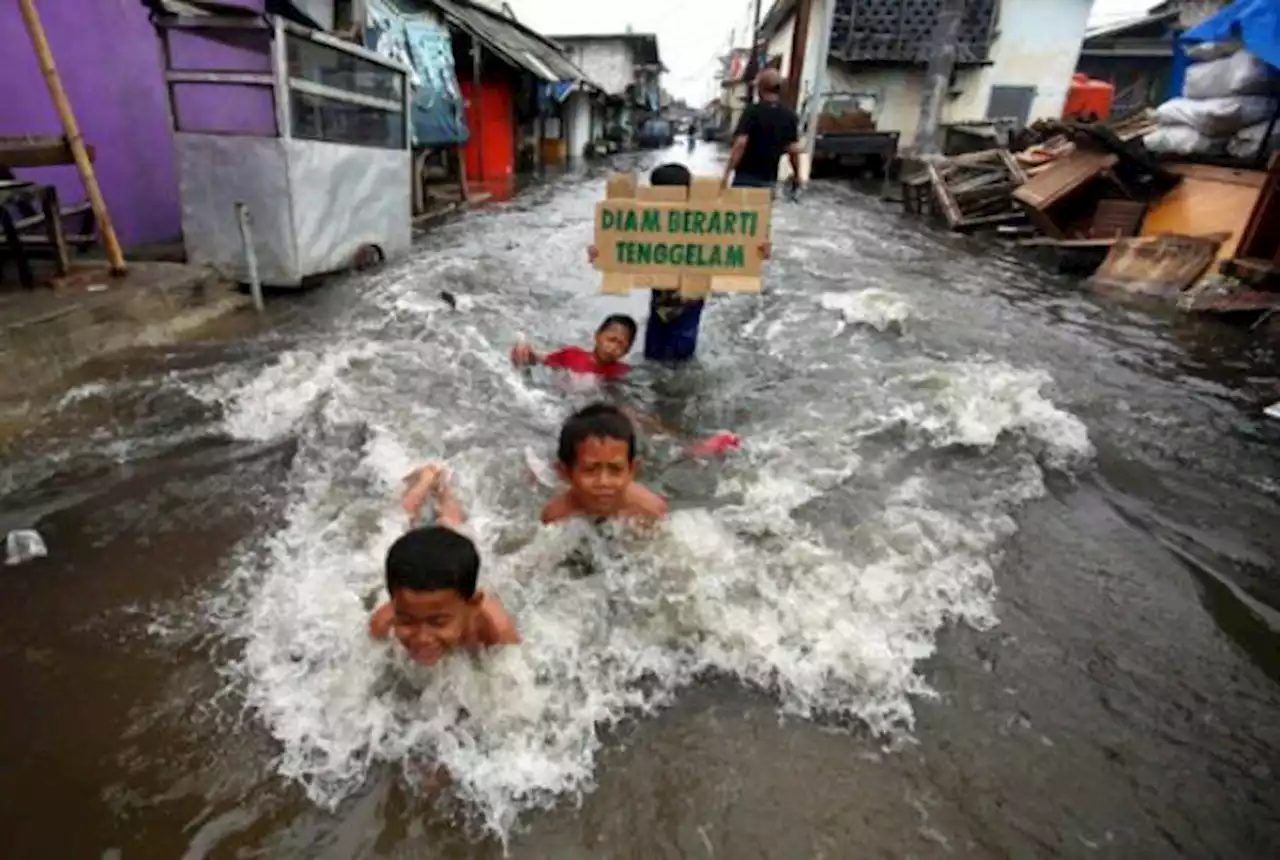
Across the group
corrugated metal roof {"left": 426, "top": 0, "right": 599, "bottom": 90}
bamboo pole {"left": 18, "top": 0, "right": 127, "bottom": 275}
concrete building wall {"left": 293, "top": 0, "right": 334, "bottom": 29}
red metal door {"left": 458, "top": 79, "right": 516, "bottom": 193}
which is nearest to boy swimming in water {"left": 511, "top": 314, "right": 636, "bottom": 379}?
bamboo pole {"left": 18, "top": 0, "right": 127, "bottom": 275}

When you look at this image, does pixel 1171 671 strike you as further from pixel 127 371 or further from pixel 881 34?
pixel 881 34

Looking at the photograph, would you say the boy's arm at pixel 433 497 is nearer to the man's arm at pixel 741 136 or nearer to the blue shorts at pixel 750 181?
the man's arm at pixel 741 136

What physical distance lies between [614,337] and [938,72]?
22.0m

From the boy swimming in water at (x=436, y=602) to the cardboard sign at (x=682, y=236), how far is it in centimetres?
251

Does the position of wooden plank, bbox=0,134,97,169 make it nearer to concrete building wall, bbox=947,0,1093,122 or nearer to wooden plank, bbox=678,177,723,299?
wooden plank, bbox=678,177,723,299

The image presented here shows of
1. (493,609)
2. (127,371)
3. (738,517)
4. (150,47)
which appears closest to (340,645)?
(493,609)

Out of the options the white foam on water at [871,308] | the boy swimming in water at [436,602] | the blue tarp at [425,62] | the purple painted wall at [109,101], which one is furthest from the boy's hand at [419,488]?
the blue tarp at [425,62]

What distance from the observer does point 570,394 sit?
4996mm

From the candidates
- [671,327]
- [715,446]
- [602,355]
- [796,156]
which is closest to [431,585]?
[715,446]

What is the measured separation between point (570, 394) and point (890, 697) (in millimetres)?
3193

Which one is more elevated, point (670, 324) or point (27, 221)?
point (27, 221)

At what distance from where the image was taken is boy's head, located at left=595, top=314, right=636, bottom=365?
470cm

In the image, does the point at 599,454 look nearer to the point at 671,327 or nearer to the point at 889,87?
the point at 671,327

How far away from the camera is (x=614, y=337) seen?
185 inches
